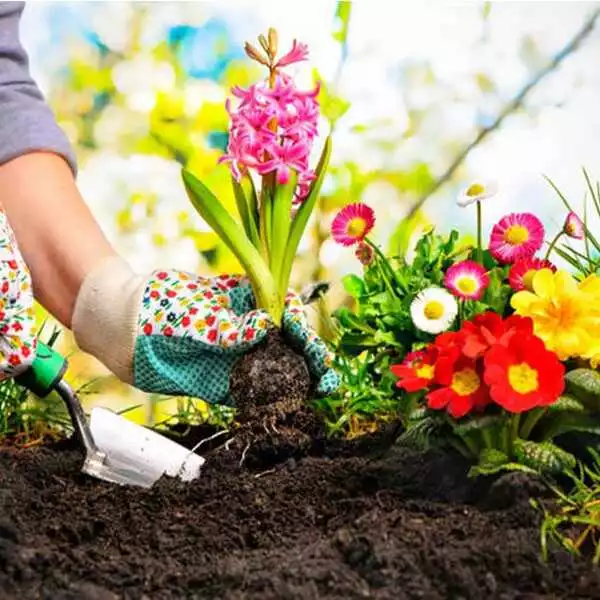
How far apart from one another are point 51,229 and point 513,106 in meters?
1.15

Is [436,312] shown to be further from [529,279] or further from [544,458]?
[544,458]

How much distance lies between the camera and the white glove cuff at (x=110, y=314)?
176cm

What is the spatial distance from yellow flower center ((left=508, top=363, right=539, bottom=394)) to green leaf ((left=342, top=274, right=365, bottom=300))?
0.49m

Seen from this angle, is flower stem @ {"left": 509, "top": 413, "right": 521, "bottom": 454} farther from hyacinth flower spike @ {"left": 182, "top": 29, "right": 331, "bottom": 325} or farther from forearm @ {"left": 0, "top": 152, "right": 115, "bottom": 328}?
forearm @ {"left": 0, "top": 152, "right": 115, "bottom": 328}

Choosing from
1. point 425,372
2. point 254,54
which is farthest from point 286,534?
point 254,54

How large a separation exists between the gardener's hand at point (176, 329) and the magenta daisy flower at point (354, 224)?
12 centimetres

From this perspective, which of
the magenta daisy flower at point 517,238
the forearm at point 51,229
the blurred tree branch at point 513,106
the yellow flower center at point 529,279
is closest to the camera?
the yellow flower center at point 529,279

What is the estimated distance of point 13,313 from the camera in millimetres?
1614

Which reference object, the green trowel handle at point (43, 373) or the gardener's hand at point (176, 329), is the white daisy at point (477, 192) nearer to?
the gardener's hand at point (176, 329)

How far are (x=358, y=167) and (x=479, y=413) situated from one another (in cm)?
134

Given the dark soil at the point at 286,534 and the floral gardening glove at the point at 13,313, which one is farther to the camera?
the floral gardening glove at the point at 13,313

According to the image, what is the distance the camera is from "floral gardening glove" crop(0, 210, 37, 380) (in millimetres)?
1605

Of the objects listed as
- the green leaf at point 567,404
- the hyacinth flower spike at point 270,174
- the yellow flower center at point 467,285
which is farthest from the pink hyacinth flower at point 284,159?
the green leaf at point 567,404

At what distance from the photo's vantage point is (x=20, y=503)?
55.3 inches
